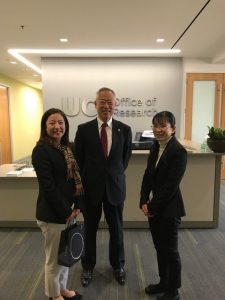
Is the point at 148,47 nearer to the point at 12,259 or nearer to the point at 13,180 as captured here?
the point at 13,180

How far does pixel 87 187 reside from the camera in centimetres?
207

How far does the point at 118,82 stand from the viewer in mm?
5613

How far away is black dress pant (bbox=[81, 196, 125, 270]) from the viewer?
6.96 ft

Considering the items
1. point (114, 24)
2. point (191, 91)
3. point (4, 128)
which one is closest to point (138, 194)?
point (114, 24)

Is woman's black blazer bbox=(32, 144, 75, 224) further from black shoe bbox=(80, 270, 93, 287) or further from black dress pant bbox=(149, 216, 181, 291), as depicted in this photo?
black shoe bbox=(80, 270, 93, 287)

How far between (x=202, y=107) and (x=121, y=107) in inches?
72.2

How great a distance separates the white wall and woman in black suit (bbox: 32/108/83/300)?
398 centimetres

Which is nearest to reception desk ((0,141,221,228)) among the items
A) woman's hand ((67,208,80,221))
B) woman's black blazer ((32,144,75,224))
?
woman's hand ((67,208,80,221))

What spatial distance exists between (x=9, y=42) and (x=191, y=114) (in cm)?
393

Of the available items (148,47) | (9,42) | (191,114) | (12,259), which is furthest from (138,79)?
(12,259)

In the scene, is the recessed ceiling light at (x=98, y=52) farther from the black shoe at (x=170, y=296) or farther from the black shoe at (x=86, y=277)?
the black shoe at (x=170, y=296)

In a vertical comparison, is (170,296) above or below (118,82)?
below

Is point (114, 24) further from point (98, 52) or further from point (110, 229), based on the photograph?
point (110, 229)

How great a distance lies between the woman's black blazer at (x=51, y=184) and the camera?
5.25ft
